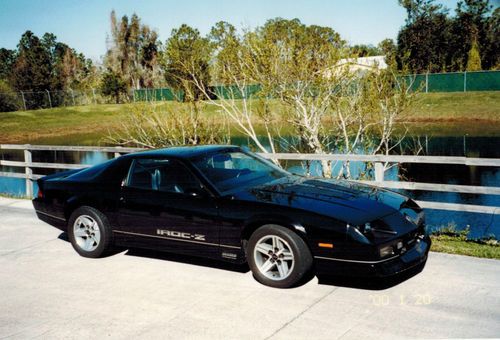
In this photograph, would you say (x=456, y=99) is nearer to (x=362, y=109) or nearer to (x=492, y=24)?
(x=492, y=24)

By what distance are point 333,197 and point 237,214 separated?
1.01m

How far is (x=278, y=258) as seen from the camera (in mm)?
5426

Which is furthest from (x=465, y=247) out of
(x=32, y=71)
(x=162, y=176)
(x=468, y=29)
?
(x=32, y=71)

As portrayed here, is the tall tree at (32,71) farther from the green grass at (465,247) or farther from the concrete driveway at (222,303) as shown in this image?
the green grass at (465,247)

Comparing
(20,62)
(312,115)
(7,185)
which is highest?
(20,62)

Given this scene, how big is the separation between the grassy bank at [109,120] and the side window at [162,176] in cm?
2625

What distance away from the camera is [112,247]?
6.77m

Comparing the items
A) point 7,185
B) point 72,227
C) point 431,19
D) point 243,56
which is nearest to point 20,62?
point 431,19

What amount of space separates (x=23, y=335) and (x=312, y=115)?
9.84 meters

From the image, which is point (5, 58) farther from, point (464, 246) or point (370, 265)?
point (370, 265)

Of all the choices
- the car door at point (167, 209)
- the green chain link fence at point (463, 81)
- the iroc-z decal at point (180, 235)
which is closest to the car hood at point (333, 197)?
the car door at point (167, 209)

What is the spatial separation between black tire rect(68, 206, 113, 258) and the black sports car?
1cm

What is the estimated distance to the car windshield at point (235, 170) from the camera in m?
6.12

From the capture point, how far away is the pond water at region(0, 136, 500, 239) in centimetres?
1332
